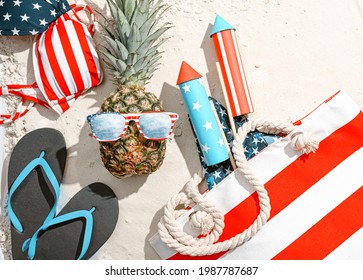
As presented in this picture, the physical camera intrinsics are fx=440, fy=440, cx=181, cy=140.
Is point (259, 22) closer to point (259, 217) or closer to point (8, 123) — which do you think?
point (259, 217)

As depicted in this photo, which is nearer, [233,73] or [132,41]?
[132,41]

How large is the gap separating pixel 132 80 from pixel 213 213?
1.93 ft

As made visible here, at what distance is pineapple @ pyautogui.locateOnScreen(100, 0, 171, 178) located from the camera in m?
1.57

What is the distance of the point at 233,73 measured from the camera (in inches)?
67.2

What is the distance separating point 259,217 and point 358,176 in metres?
0.41

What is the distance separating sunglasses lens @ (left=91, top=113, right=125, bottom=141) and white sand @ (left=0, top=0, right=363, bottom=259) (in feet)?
1.03

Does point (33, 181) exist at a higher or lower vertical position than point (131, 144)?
lower

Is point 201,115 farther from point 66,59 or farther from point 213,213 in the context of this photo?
point 66,59

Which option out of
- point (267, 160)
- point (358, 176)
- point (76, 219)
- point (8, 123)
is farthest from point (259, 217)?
point (8, 123)

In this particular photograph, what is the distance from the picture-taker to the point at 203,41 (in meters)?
1.83

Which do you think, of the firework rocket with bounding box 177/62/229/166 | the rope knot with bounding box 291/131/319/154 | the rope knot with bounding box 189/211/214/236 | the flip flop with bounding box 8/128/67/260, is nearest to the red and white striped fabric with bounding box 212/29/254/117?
the firework rocket with bounding box 177/62/229/166

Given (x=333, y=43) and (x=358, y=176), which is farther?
(x=333, y=43)

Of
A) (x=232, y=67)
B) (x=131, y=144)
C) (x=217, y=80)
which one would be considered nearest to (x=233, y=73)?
(x=232, y=67)

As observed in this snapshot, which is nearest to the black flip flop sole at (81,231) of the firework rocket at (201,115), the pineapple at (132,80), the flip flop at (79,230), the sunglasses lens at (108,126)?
the flip flop at (79,230)
